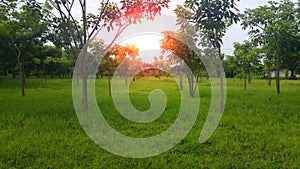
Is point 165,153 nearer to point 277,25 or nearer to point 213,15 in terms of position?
point 213,15

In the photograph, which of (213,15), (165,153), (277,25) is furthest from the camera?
(277,25)

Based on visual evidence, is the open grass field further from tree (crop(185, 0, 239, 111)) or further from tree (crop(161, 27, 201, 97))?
tree (crop(161, 27, 201, 97))

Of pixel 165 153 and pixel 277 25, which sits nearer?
pixel 165 153

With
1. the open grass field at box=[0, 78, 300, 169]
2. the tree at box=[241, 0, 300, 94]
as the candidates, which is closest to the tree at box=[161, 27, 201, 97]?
the tree at box=[241, 0, 300, 94]

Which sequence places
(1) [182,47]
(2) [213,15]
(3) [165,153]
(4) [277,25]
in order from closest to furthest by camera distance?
(3) [165,153], (2) [213,15], (4) [277,25], (1) [182,47]

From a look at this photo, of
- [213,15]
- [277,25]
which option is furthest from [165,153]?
[277,25]

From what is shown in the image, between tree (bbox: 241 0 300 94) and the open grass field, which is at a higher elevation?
tree (bbox: 241 0 300 94)

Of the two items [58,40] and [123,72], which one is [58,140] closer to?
→ [58,40]

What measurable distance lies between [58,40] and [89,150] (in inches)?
486

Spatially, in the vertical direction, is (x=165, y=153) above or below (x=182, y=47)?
below

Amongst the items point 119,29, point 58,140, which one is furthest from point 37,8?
point 58,140

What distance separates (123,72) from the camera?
19656mm

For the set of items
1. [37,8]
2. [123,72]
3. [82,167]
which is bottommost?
[82,167]

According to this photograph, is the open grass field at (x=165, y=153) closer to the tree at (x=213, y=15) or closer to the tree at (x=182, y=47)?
the tree at (x=213, y=15)
